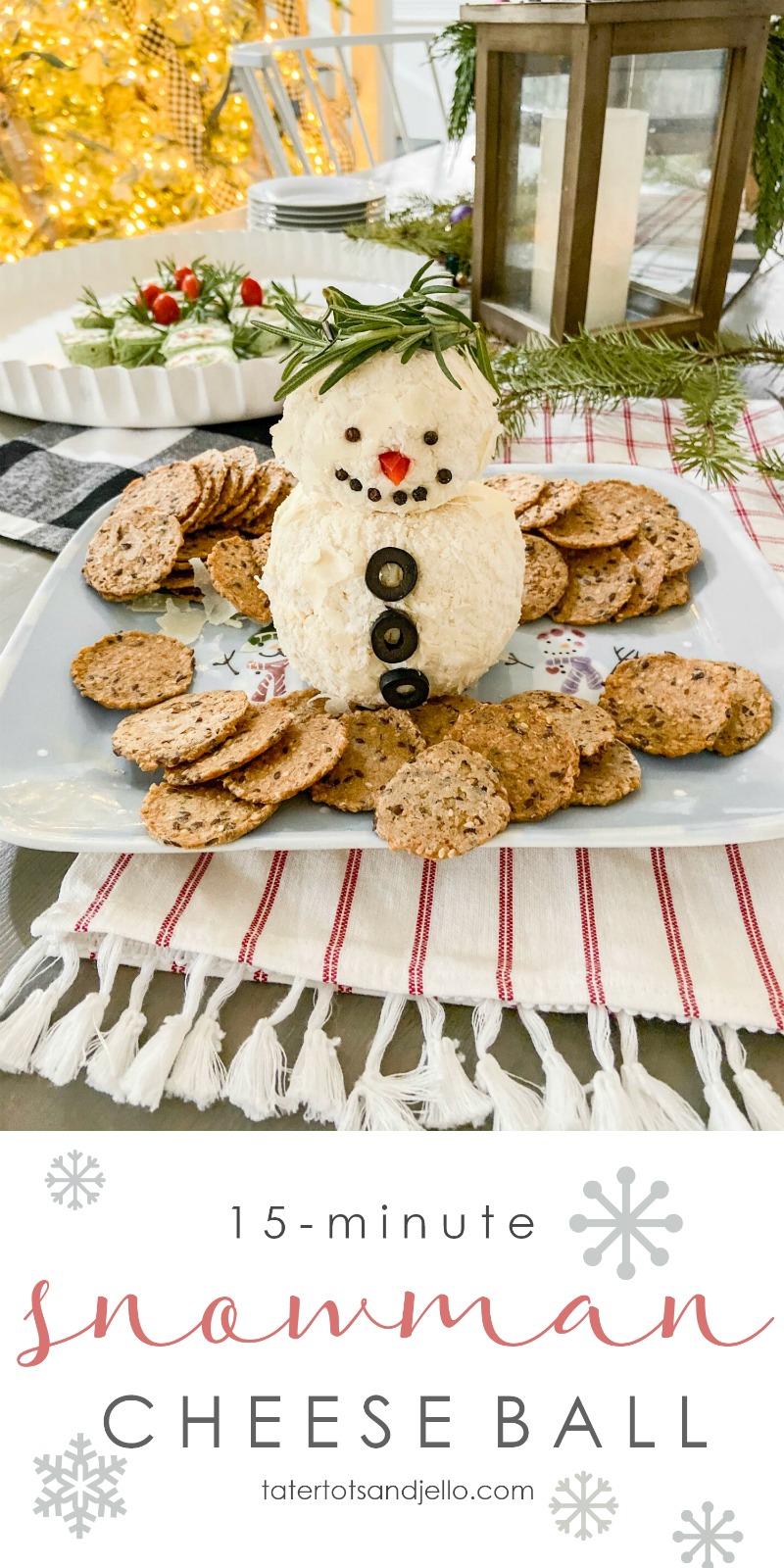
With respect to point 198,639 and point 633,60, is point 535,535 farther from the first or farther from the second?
point 633,60

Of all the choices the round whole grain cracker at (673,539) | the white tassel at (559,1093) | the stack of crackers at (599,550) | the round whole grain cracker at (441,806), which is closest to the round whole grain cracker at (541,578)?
the stack of crackers at (599,550)

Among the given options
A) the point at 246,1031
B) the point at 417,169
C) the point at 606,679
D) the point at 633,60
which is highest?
the point at 633,60

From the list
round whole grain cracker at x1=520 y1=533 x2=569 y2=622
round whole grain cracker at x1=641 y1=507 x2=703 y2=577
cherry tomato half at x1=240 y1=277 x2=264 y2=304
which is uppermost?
cherry tomato half at x1=240 y1=277 x2=264 y2=304

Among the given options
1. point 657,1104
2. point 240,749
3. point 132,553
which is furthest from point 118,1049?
point 132,553

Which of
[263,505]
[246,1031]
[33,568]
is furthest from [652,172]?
[246,1031]

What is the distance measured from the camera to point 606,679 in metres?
0.93

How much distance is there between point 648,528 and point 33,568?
76cm

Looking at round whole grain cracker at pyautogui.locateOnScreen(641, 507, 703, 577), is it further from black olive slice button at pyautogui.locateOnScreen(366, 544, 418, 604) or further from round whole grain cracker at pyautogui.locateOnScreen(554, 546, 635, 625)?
black olive slice button at pyautogui.locateOnScreen(366, 544, 418, 604)

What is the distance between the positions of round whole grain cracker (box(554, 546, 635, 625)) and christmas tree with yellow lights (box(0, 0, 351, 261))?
3.36m

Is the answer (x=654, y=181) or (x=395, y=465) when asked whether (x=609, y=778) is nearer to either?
(x=395, y=465)

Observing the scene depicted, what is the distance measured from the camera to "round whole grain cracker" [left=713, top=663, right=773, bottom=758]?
84 centimetres

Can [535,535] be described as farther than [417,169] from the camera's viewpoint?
No
